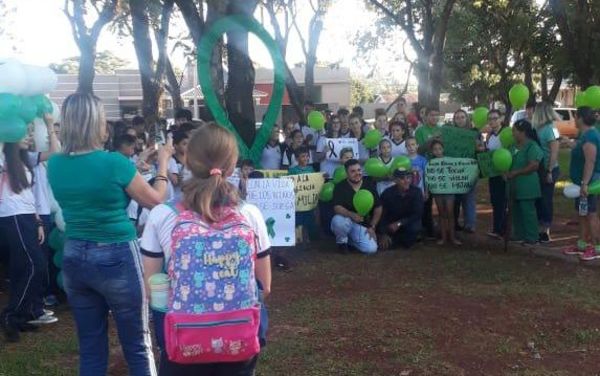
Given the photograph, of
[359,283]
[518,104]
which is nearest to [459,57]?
[518,104]

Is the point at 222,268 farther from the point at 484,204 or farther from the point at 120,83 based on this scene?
the point at 120,83

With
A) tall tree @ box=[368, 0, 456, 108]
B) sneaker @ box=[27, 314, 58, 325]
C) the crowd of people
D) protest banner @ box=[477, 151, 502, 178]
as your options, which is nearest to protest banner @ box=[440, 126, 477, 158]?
protest banner @ box=[477, 151, 502, 178]

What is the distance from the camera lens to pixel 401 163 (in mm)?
8281

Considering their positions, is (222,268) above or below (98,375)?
above

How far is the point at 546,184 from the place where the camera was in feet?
27.9

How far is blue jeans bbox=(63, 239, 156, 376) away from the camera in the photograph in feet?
10.9

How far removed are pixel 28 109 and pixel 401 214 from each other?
500 cm

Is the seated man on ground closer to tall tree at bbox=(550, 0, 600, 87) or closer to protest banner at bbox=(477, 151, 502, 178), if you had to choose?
protest banner at bbox=(477, 151, 502, 178)

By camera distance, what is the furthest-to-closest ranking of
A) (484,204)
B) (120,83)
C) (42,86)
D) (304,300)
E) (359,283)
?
(120,83), (484,204), (359,283), (304,300), (42,86)

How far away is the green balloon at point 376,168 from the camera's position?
8.35 m

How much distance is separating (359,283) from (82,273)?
13.2 feet

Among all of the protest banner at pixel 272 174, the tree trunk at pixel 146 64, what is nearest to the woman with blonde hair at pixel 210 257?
the protest banner at pixel 272 174

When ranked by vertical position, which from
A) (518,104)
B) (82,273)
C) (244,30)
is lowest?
(82,273)

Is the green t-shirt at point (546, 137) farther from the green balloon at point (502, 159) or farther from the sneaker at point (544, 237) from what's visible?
the sneaker at point (544, 237)
